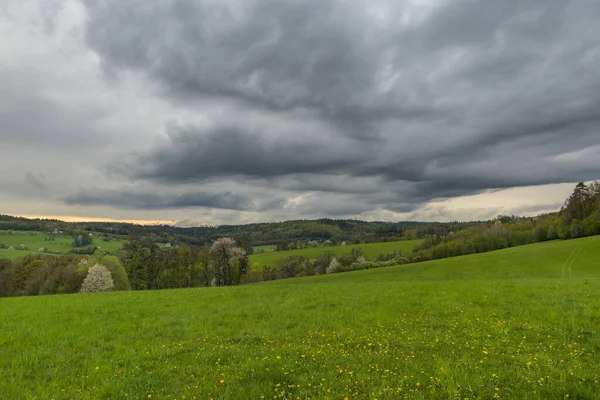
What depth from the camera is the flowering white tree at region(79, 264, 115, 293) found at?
64000 mm

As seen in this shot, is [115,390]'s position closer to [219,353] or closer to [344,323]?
[219,353]

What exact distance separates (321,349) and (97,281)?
67466 millimetres

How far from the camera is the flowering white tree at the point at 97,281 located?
64.0 meters

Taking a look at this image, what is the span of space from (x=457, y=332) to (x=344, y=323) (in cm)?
417

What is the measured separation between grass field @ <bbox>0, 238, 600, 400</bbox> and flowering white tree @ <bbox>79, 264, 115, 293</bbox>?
167 feet

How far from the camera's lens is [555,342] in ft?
32.1

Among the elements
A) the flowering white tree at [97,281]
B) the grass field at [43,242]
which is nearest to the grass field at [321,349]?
the flowering white tree at [97,281]

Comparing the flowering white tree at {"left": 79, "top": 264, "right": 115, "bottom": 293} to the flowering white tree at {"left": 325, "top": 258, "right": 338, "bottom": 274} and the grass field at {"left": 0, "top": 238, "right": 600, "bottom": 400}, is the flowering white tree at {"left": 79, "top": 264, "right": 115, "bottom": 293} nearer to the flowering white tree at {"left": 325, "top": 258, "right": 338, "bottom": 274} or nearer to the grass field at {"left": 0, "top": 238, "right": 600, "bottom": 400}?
the grass field at {"left": 0, "top": 238, "right": 600, "bottom": 400}

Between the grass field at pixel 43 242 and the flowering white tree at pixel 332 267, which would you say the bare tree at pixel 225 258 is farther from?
the grass field at pixel 43 242

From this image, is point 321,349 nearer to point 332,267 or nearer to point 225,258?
point 225,258

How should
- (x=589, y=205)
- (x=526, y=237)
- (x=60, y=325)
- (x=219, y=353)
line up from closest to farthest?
(x=219, y=353)
(x=60, y=325)
(x=589, y=205)
(x=526, y=237)

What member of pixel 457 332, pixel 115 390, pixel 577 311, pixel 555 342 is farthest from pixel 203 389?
pixel 577 311

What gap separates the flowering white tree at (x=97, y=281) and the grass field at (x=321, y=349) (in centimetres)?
5104

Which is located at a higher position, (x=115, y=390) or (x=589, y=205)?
(x=589, y=205)
